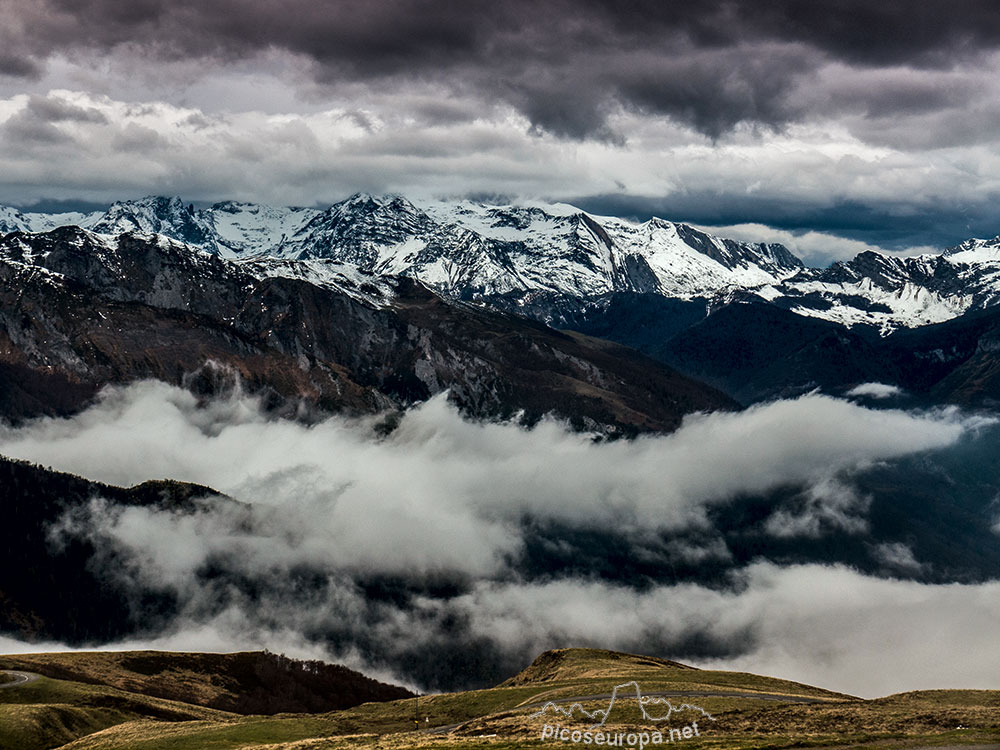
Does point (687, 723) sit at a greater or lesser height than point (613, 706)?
lesser

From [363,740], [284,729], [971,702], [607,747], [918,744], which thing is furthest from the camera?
[284,729]

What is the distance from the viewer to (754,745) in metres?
114

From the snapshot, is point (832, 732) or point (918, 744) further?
point (832, 732)

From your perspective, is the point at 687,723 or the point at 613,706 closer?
the point at 687,723

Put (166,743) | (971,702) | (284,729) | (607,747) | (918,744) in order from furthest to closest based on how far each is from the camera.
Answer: (284,729), (166,743), (971,702), (607,747), (918,744)

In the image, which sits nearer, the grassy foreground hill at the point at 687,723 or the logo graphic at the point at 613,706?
the grassy foreground hill at the point at 687,723

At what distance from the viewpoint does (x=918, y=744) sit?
11119 cm

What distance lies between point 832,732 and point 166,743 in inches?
4652

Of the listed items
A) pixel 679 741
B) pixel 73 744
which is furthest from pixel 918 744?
pixel 73 744

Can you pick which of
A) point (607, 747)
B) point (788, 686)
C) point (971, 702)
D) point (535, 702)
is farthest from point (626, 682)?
point (607, 747)

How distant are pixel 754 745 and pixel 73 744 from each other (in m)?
141

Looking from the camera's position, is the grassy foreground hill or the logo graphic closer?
the grassy foreground hill

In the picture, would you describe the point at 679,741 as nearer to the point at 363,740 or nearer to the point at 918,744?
the point at 918,744

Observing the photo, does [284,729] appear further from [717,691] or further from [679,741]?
[679,741]
